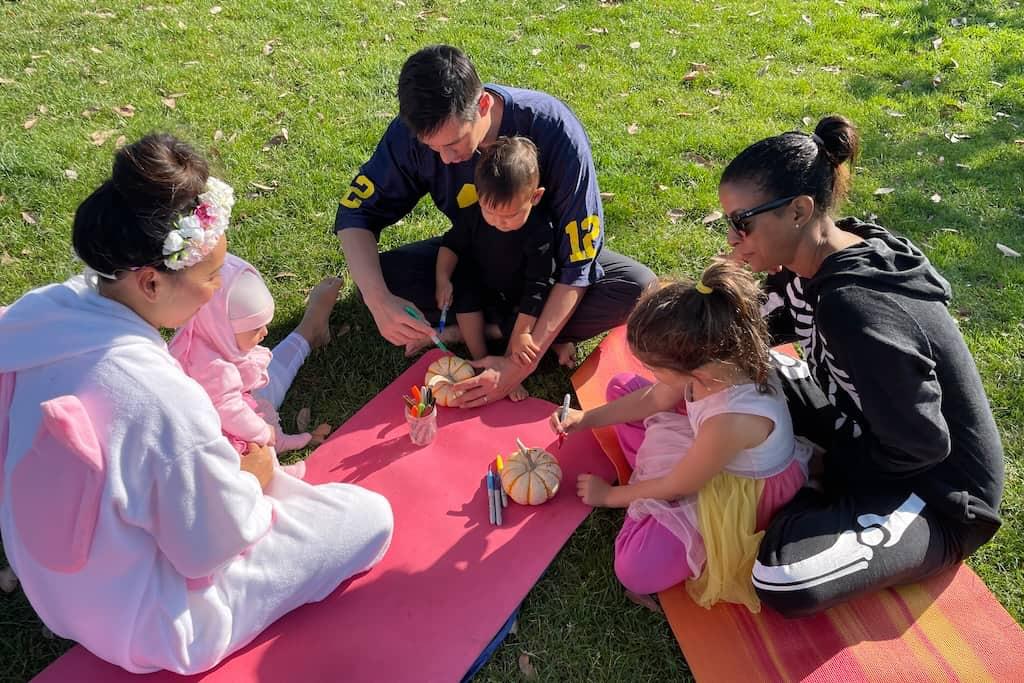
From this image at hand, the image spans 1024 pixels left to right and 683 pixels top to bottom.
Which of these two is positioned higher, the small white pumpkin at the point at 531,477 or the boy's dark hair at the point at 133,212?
the boy's dark hair at the point at 133,212

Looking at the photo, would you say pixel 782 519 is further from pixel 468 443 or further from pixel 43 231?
pixel 43 231

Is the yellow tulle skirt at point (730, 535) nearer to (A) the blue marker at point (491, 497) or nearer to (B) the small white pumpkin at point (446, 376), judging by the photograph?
(A) the blue marker at point (491, 497)

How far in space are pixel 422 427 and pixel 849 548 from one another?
209cm

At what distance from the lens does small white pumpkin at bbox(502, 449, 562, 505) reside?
3.39m

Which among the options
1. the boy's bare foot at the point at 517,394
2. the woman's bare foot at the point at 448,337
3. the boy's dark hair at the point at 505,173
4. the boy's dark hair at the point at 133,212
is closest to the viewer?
the boy's dark hair at the point at 133,212

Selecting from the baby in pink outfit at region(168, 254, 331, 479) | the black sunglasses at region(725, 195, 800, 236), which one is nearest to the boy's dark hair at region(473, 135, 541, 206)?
the black sunglasses at region(725, 195, 800, 236)

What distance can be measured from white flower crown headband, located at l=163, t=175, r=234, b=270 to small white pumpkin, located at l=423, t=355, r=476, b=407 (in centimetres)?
170

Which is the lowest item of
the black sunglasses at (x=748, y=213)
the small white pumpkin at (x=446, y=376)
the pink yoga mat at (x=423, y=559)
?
the pink yoga mat at (x=423, y=559)

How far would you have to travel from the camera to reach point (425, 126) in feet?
10.3

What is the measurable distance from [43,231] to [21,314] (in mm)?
3373

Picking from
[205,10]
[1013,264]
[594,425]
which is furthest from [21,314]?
[205,10]

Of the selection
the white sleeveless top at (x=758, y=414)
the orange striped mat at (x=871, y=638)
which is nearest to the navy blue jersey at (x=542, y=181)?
the white sleeveless top at (x=758, y=414)

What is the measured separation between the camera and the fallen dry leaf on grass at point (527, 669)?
2885 mm

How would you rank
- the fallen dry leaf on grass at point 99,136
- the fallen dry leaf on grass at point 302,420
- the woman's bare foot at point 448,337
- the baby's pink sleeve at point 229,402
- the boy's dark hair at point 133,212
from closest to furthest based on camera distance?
the boy's dark hair at point 133,212 < the baby's pink sleeve at point 229,402 < the fallen dry leaf on grass at point 302,420 < the woman's bare foot at point 448,337 < the fallen dry leaf on grass at point 99,136
